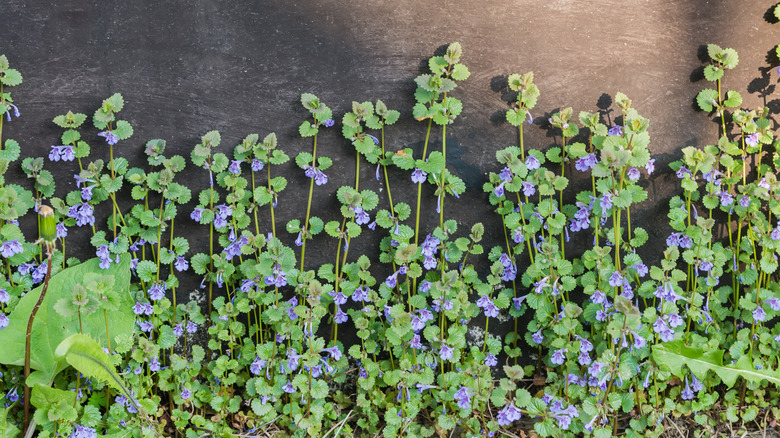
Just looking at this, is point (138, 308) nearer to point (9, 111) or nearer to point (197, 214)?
point (197, 214)

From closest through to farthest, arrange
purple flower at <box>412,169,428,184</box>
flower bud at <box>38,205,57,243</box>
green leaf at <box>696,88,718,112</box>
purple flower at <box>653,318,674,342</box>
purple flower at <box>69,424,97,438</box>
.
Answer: flower bud at <box>38,205,57,243</box>, purple flower at <box>69,424,97,438</box>, purple flower at <box>653,318,674,342</box>, purple flower at <box>412,169,428,184</box>, green leaf at <box>696,88,718,112</box>

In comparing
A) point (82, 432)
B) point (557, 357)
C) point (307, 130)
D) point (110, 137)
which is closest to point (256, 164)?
point (307, 130)

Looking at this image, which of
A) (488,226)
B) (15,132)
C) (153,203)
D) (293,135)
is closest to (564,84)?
(488,226)

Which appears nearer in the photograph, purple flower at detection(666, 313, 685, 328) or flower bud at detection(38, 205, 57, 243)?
flower bud at detection(38, 205, 57, 243)

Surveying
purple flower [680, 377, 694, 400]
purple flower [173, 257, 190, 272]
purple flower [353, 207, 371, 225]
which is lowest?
purple flower [680, 377, 694, 400]

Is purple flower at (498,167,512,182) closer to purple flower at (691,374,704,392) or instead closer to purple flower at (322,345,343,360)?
purple flower at (322,345,343,360)

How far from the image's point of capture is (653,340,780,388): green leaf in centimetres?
274

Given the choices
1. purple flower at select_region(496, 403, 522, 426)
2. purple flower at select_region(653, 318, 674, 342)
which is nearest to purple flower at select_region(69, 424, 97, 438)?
purple flower at select_region(496, 403, 522, 426)

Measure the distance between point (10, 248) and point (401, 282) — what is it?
1.73 metres

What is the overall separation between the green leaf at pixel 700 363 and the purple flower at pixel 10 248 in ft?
9.23

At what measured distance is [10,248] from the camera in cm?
264

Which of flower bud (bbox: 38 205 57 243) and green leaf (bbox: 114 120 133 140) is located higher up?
green leaf (bbox: 114 120 133 140)

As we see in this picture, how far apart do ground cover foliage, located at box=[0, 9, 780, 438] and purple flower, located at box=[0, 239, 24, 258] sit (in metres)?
0.01

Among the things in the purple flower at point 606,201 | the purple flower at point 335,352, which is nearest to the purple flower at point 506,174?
the purple flower at point 606,201
